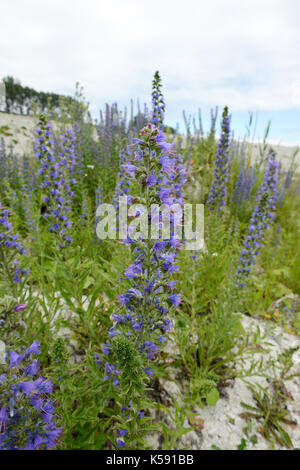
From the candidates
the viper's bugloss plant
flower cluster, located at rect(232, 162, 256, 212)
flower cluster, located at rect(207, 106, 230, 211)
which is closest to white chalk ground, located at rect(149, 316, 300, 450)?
the viper's bugloss plant

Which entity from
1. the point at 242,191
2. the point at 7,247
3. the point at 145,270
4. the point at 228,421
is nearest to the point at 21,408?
the point at 145,270

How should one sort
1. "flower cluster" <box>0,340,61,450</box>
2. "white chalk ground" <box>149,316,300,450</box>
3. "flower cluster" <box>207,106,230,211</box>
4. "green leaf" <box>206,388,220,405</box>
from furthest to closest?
"flower cluster" <box>207,106,230,211</box> → "green leaf" <box>206,388,220,405</box> → "white chalk ground" <box>149,316,300,450</box> → "flower cluster" <box>0,340,61,450</box>

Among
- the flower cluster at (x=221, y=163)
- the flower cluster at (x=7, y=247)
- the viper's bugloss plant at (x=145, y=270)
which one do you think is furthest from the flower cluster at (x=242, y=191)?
the flower cluster at (x=7, y=247)

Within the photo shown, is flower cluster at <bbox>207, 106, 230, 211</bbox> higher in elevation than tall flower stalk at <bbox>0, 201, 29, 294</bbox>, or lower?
higher

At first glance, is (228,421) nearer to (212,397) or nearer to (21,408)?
(212,397)

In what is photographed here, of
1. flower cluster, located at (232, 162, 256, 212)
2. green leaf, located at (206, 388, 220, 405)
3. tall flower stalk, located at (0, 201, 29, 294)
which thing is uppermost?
flower cluster, located at (232, 162, 256, 212)

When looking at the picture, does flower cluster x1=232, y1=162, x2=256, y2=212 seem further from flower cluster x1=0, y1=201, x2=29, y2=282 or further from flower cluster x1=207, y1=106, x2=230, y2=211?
flower cluster x1=0, y1=201, x2=29, y2=282

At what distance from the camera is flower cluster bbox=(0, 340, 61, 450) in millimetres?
1379

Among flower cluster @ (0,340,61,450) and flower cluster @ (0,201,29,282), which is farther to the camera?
flower cluster @ (0,201,29,282)

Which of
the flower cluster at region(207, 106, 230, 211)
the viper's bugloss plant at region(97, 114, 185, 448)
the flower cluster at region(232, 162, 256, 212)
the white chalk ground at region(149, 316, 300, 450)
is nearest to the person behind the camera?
the viper's bugloss plant at region(97, 114, 185, 448)

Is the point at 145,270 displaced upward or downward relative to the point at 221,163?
downward

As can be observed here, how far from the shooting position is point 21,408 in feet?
4.66

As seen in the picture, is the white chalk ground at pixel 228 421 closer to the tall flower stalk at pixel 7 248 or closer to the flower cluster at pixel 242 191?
the tall flower stalk at pixel 7 248

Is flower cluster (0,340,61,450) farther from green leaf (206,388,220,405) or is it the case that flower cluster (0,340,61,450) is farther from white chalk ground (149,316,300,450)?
green leaf (206,388,220,405)
